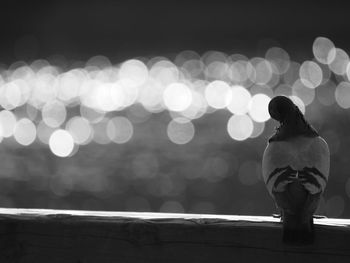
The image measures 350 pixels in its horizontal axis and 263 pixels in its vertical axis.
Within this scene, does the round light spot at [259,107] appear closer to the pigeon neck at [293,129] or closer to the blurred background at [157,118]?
the blurred background at [157,118]

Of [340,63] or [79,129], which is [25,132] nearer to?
[79,129]

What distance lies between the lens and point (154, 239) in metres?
3.37

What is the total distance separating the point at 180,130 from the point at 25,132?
12251 mm

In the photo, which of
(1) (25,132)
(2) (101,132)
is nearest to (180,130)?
(2) (101,132)

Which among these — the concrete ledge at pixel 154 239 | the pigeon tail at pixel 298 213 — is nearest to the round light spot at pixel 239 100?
the pigeon tail at pixel 298 213

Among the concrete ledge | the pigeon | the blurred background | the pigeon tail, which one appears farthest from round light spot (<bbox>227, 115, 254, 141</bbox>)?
the concrete ledge

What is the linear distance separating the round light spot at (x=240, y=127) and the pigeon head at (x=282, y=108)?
45.3m

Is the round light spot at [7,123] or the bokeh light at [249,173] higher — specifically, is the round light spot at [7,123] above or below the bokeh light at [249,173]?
above

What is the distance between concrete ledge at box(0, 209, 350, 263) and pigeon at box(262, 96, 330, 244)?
0.08m

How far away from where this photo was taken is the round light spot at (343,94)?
65.9m

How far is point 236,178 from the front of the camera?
34.8 meters

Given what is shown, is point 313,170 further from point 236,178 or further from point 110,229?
point 236,178

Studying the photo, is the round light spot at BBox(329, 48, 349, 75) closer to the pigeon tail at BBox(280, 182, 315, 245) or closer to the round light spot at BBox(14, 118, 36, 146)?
the round light spot at BBox(14, 118, 36, 146)

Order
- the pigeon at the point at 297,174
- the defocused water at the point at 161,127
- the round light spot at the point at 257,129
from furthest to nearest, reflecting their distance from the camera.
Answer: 1. the round light spot at the point at 257,129
2. the defocused water at the point at 161,127
3. the pigeon at the point at 297,174
